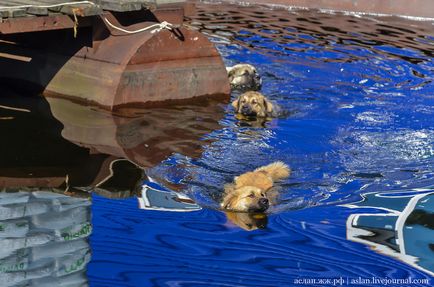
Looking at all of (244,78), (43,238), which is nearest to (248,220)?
(43,238)

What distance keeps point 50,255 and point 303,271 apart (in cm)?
201

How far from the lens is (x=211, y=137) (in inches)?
385

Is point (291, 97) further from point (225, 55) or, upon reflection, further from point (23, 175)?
point (23, 175)

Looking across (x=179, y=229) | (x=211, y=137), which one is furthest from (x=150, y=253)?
(x=211, y=137)

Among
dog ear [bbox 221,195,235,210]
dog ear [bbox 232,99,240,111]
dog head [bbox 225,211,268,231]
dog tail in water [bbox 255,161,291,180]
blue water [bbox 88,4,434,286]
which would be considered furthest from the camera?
dog ear [bbox 232,99,240,111]

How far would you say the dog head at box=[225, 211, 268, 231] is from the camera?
702 centimetres

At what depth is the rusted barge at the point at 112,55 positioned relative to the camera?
1032 centimetres

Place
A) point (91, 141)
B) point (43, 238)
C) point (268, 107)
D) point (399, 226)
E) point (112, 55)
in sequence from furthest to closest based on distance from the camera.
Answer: point (268, 107), point (112, 55), point (91, 141), point (399, 226), point (43, 238)

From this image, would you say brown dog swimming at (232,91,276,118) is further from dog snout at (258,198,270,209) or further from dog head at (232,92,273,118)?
dog snout at (258,198,270,209)

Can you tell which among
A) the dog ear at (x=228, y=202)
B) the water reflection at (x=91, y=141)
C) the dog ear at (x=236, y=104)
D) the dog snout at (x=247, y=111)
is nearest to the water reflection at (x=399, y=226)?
A: the dog ear at (x=228, y=202)

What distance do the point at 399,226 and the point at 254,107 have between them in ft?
13.4

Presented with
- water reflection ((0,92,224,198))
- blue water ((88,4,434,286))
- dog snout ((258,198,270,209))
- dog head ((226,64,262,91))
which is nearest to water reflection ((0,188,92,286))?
blue water ((88,4,434,286))

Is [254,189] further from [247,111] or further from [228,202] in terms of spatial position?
[247,111]

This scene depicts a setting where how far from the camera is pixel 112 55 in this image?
1065 centimetres
